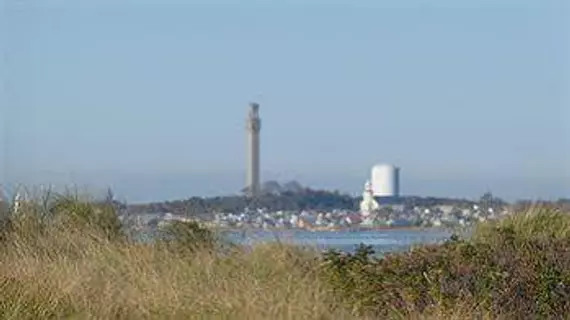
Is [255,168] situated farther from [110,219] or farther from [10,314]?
[10,314]

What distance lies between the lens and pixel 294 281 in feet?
57.3

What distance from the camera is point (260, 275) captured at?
1862 cm

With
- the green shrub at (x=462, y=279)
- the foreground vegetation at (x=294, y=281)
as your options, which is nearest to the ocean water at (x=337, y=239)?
the foreground vegetation at (x=294, y=281)

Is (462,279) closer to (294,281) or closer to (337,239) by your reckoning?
(294,281)

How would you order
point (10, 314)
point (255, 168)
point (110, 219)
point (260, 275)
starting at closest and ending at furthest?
1. point (10, 314)
2. point (260, 275)
3. point (110, 219)
4. point (255, 168)

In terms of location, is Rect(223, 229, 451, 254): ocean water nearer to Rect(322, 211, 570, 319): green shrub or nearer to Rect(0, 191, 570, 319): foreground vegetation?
Rect(0, 191, 570, 319): foreground vegetation

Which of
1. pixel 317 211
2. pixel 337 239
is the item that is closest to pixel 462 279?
pixel 337 239

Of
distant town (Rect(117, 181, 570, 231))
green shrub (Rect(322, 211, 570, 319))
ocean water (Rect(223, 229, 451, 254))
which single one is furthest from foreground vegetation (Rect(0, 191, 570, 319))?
distant town (Rect(117, 181, 570, 231))

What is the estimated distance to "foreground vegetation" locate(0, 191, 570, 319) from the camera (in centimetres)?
1705

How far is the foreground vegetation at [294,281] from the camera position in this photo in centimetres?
1705

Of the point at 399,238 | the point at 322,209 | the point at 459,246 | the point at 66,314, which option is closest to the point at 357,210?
the point at 322,209

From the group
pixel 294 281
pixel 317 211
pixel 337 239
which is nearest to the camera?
pixel 294 281

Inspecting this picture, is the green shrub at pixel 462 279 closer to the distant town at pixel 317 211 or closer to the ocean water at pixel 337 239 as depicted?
the ocean water at pixel 337 239

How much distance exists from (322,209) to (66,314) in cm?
1423
